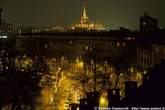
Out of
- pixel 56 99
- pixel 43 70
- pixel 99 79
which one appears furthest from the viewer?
pixel 43 70

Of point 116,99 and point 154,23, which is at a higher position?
point 154,23

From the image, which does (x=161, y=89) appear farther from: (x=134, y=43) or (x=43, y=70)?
(x=134, y=43)

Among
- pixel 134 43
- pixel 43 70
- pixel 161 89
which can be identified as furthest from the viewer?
pixel 134 43

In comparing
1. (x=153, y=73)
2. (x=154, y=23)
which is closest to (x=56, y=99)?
(x=153, y=73)

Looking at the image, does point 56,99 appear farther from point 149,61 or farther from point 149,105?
point 149,61

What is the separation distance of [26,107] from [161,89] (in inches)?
377

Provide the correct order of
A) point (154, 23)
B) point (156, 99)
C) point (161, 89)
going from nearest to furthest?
point (156, 99) → point (161, 89) → point (154, 23)

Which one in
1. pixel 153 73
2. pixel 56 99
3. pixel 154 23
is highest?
pixel 154 23

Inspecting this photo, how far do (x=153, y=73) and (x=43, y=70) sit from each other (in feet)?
70.1

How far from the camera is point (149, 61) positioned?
66438 millimetres

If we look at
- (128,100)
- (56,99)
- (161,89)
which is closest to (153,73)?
(161,89)

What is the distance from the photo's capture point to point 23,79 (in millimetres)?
23578

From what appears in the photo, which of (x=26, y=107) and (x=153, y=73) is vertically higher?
(x=153, y=73)

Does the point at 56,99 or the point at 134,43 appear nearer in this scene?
the point at 56,99
